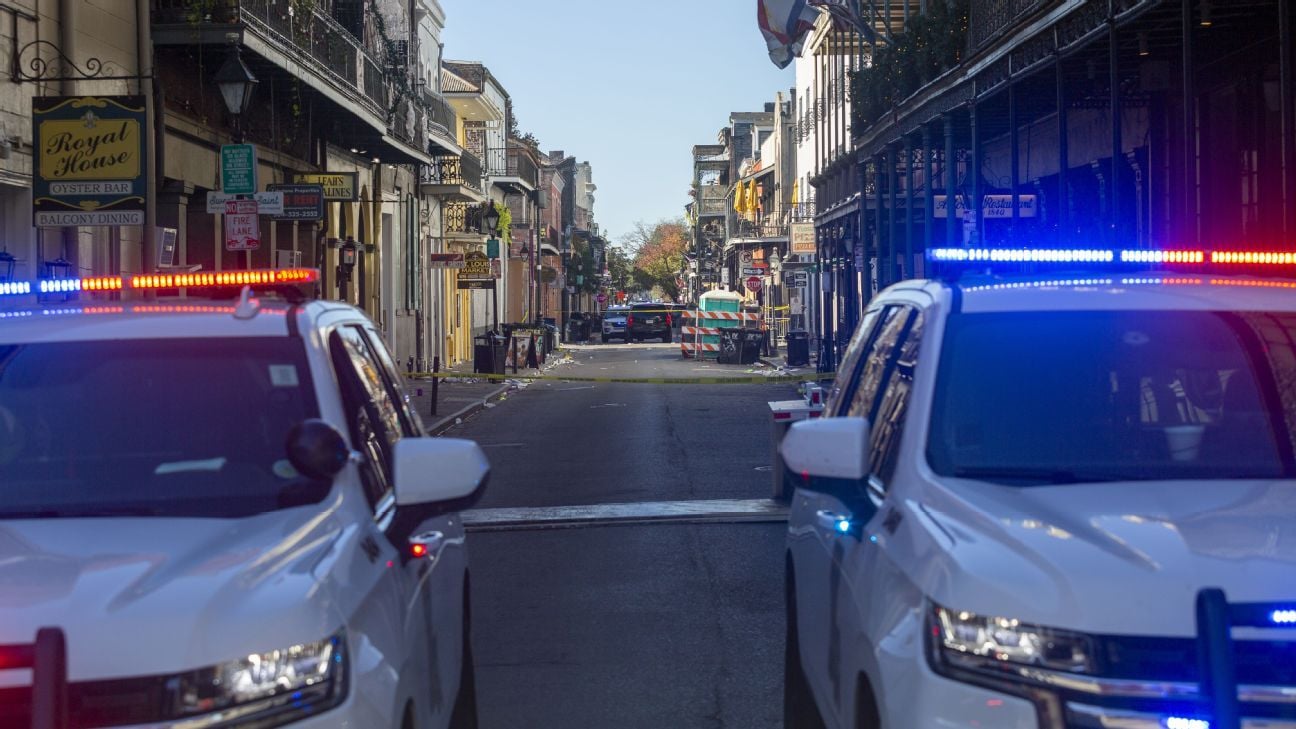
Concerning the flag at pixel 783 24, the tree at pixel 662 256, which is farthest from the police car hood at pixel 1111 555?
the tree at pixel 662 256

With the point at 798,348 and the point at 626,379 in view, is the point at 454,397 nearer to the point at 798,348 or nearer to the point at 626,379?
the point at 626,379

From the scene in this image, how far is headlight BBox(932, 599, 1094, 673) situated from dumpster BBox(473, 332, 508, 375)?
3603cm

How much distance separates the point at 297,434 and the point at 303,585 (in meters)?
0.73

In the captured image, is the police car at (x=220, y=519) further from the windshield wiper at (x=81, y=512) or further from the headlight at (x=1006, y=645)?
the headlight at (x=1006, y=645)

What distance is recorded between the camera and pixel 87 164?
14.8m

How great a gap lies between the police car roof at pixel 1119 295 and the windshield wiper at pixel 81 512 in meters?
2.35

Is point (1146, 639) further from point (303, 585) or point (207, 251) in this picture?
point (207, 251)

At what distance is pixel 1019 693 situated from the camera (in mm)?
3494

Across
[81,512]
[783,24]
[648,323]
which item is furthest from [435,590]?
[648,323]

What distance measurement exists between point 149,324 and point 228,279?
827mm

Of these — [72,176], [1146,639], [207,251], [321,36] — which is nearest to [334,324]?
[1146,639]

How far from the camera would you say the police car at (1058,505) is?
11.4 ft

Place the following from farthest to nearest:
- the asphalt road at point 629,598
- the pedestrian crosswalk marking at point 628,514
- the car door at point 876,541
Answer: the pedestrian crosswalk marking at point 628,514
the asphalt road at point 629,598
the car door at point 876,541

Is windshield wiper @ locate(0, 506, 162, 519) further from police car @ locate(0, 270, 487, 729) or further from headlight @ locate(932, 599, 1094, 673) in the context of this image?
headlight @ locate(932, 599, 1094, 673)
